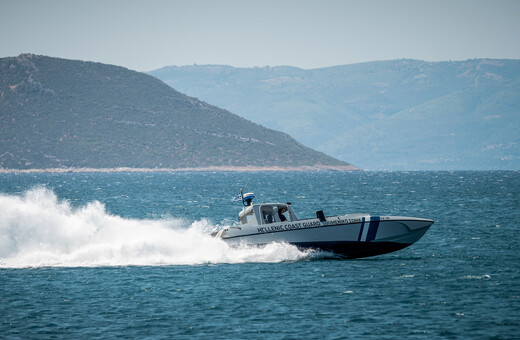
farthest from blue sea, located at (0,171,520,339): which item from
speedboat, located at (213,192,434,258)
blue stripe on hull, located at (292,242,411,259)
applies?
speedboat, located at (213,192,434,258)

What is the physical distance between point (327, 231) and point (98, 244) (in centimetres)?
1028

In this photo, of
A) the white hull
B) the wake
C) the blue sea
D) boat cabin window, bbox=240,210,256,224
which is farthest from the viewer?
the wake

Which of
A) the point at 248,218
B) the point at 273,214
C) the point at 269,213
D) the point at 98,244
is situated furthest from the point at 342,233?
the point at 98,244

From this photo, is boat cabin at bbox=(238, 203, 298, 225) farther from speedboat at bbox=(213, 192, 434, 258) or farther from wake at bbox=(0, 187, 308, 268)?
wake at bbox=(0, 187, 308, 268)

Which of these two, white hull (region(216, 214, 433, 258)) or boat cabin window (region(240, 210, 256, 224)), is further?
boat cabin window (region(240, 210, 256, 224))

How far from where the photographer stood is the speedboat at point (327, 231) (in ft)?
101

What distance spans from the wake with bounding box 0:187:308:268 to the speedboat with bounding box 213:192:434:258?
623 millimetres

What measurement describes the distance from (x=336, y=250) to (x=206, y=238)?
573 centimetres

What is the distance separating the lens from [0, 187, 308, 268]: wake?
104ft

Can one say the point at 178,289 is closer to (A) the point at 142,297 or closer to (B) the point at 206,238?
(A) the point at 142,297

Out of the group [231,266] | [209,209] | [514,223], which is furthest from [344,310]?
[209,209]

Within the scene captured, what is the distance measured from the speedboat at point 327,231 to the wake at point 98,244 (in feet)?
2.04

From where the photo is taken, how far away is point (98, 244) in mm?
32969

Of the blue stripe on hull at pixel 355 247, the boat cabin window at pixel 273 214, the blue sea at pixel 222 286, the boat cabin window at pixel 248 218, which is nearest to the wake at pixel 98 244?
the blue sea at pixel 222 286
